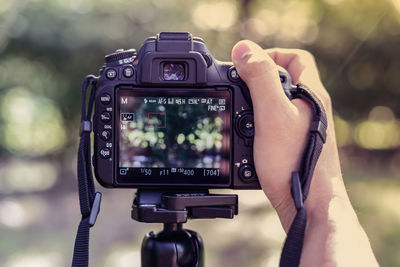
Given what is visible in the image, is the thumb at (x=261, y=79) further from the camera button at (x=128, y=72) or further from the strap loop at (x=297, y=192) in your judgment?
the camera button at (x=128, y=72)

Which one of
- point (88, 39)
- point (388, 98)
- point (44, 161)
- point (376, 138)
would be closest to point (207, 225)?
point (88, 39)

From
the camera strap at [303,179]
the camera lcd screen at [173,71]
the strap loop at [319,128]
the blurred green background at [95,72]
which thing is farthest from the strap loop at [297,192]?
the blurred green background at [95,72]

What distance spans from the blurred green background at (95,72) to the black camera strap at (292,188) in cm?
316

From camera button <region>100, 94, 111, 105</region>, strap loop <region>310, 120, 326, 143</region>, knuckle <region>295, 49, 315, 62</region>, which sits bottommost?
strap loop <region>310, 120, 326, 143</region>

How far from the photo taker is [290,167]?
60.6 inches

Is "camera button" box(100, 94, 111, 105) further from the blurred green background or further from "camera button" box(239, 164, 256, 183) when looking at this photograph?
the blurred green background

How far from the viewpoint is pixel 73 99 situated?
9312 millimetres

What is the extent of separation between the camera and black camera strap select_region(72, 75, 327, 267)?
1.40m

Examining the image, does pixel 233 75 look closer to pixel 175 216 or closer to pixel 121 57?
pixel 121 57

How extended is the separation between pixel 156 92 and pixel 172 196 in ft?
1.00

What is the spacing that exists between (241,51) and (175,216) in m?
0.51

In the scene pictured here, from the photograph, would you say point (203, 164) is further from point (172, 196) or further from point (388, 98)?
point (388, 98)

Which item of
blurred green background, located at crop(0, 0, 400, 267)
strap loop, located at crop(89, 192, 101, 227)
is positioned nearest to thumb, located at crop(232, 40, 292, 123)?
strap loop, located at crop(89, 192, 101, 227)

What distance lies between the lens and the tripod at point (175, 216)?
57.3 inches
